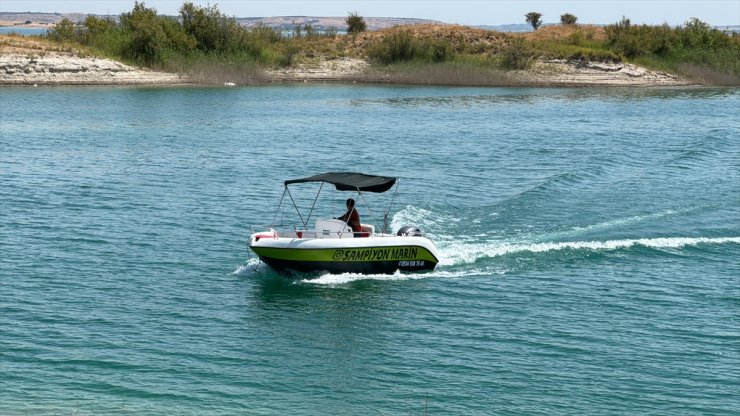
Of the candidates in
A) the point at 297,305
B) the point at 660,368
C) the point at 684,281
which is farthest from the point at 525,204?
the point at 660,368

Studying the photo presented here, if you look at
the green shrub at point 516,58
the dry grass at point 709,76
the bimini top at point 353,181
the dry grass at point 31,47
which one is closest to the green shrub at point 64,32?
the dry grass at point 31,47

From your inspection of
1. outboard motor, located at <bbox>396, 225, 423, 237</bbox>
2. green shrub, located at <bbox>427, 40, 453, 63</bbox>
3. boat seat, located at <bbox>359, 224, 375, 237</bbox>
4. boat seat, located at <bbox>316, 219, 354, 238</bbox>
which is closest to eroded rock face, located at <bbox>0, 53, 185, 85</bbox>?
green shrub, located at <bbox>427, 40, 453, 63</bbox>

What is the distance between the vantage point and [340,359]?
71.5ft

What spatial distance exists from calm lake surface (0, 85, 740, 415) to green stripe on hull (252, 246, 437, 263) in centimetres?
57

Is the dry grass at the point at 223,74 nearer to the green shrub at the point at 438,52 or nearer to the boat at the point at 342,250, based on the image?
the green shrub at the point at 438,52

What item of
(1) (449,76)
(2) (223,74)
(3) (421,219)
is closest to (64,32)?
(2) (223,74)

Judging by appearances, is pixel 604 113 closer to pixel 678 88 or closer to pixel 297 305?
pixel 678 88

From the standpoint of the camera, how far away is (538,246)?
101 feet

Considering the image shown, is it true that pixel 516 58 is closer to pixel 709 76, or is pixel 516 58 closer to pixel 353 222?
pixel 709 76

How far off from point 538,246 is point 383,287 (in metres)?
5.73

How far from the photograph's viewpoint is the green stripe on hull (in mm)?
27281

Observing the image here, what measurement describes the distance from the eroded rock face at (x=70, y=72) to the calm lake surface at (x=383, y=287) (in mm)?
29395

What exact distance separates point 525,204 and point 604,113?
36.0 m

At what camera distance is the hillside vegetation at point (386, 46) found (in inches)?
3551
